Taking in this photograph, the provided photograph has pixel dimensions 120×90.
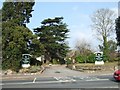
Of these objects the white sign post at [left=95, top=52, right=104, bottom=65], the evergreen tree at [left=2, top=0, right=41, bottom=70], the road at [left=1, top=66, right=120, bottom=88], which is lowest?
the road at [left=1, top=66, right=120, bottom=88]

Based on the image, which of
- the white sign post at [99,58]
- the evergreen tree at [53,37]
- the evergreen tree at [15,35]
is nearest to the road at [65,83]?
the white sign post at [99,58]

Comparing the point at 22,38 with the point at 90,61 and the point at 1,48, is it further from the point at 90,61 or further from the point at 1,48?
the point at 90,61

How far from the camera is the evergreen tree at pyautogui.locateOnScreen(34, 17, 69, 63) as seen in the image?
69500 millimetres

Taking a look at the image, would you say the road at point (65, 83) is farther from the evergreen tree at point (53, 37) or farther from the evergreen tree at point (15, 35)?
the evergreen tree at point (53, 37)

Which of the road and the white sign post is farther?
the white sign post

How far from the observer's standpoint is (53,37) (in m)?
69.8

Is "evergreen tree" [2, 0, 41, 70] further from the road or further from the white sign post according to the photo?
the road

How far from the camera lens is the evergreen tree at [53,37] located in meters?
69.5

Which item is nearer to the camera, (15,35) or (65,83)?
(65,83)

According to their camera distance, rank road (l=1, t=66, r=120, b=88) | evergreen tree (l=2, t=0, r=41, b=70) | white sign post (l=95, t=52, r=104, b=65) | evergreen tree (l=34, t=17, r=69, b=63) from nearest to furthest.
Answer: road (l=1, t=66, r=120, b=88), white sign post (l=95, t=52, r=104, b=65), evergreen tree (l=2, t=0, r=41, b=70), evergreen tree (l=34, t=17, r=69, b=63)

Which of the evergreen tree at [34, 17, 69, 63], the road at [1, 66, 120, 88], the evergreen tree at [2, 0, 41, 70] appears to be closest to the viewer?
the road at [1, 66, 120, 88]

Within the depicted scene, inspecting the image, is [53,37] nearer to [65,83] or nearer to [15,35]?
[15,35]

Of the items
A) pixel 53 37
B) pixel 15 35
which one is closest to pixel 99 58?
pixel 15 35

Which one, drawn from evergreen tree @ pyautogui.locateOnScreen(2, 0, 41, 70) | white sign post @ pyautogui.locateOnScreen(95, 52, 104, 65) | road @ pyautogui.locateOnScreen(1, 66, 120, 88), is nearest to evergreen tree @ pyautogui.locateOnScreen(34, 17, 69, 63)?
evergreen tree @ pyautogui.locateOnScreen(2, 0, 41, 70)
